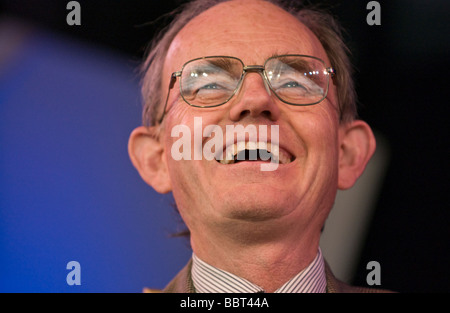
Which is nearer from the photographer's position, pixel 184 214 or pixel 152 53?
pixel 184 214

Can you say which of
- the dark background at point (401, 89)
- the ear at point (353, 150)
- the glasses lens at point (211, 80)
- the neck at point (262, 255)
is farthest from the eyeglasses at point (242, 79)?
the dark background at point (401, 89)

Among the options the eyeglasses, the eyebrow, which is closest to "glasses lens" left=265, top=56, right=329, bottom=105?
the eyeglasses

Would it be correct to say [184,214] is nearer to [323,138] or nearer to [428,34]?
[323,138]

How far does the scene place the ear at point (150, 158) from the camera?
70.7 inches

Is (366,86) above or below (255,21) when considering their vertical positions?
below

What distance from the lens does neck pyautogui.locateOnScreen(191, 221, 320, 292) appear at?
1.56 metres

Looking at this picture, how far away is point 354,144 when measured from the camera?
6.03 ft

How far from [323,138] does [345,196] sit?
85 centimetres

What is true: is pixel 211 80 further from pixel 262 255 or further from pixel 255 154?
pixel 262 255

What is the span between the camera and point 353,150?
1828 millimetres

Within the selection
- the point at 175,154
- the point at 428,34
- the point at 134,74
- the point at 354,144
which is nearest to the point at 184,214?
the point at 175,154

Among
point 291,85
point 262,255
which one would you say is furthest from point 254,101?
point 262,255

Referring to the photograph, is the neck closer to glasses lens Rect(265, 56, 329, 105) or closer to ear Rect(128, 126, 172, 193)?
ear Rect(128, 126, 172, 193)

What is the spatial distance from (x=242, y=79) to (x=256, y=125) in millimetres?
150
